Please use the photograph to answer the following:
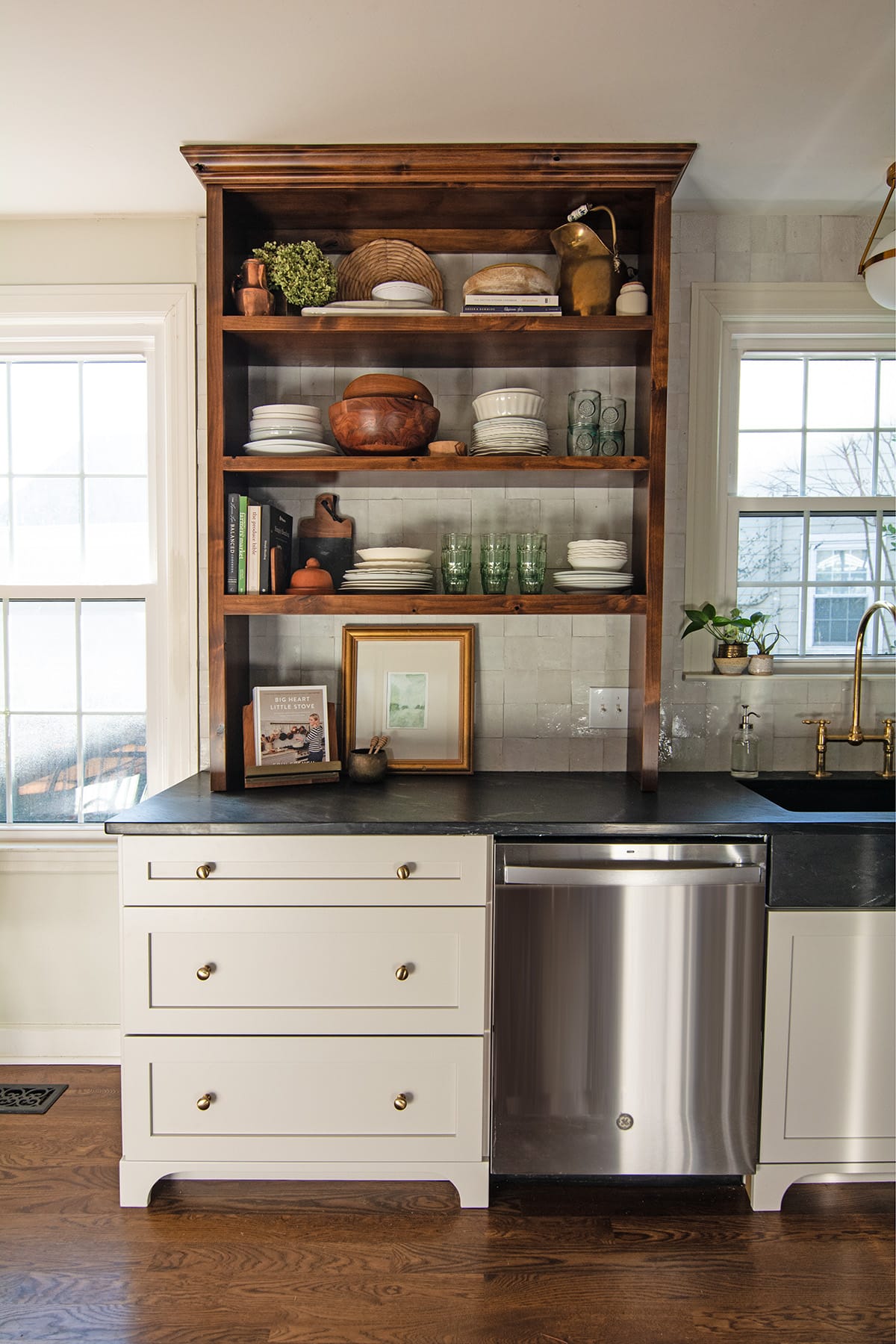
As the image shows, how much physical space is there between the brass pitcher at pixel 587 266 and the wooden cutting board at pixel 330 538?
2.89ft

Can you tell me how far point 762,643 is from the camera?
8.28 feet

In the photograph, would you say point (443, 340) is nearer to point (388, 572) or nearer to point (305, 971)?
point (388, 572)

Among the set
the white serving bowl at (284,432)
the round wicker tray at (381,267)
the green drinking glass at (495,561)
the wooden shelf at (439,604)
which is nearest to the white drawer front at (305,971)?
the wooden shelf at (439,604)

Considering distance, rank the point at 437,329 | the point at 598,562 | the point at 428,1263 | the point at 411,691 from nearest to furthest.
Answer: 1. the point at 428,1263
2. the point at 437,329
3. the point at 598,562
4. the point at 411,691

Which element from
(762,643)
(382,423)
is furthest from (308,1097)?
(762,643)

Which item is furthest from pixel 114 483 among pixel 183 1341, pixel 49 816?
pixel 183 1341

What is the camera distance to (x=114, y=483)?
8.59ft

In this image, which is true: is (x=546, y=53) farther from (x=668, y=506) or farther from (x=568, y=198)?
(x=668, y=506)

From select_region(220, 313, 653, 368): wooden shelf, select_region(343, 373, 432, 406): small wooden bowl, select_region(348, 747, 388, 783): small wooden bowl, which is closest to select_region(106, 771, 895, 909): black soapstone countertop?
select_region(348, 747, 388, 783): small wooden bowl

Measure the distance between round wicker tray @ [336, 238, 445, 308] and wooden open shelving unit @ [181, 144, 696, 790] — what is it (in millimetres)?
73

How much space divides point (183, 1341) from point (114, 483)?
7.36 feet

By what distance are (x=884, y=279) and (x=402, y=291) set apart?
130cm

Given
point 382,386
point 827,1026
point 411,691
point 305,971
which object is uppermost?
point 382,386

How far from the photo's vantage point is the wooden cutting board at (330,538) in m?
2.45
